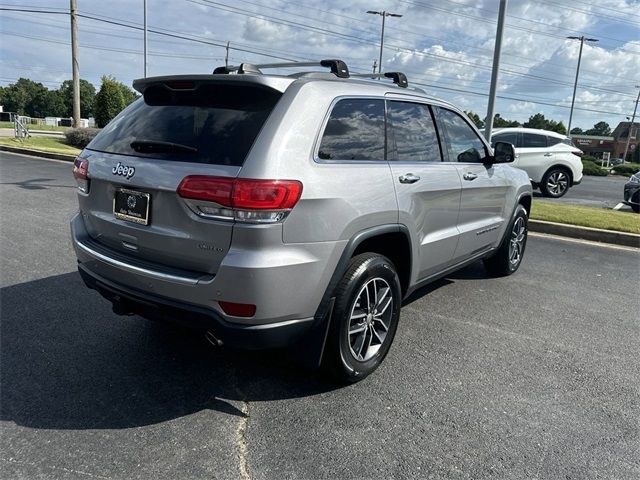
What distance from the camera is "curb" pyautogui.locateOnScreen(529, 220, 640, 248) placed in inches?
318

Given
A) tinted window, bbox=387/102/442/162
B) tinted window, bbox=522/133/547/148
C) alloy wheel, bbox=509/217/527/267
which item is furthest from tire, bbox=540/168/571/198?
tinted window, bbox=387/102/442/162

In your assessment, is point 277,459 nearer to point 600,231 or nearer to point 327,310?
point 327,310

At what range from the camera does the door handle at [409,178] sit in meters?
3.44

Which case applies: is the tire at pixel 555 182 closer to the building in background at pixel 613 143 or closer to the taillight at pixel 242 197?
the taillight at pixel 242 197

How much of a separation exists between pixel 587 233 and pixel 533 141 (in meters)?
6.42

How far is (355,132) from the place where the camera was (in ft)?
10.5

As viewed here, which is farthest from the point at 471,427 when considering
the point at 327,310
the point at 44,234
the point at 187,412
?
the point at 44,234

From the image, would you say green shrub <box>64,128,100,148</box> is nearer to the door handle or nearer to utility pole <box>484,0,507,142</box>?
utility pole <box>484,0,507,142</box>

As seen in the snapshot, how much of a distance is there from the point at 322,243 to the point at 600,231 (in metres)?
7.08

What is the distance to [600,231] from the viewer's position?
27.1ft

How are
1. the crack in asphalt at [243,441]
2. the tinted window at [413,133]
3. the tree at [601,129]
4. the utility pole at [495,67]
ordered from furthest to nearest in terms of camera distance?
the tree at [601,129], the utility pole at [495,67], the tinted window at [413,133], the crack in asphalt at [243,441]

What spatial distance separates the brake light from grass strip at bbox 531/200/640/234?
7.61m

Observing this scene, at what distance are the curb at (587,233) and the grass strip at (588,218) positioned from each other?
0.67ft

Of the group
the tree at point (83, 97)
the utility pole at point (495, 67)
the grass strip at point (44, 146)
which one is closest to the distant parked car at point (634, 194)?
the utility pole at point (495, 67)
